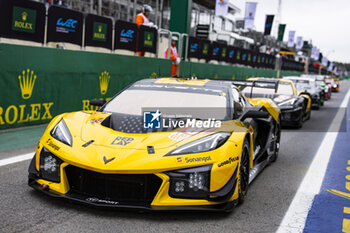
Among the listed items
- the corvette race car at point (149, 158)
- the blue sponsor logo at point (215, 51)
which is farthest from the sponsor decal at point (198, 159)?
the blue sponsor logo at point (215, 51)

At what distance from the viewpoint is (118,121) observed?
4.64 m

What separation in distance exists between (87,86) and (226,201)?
22.0ft

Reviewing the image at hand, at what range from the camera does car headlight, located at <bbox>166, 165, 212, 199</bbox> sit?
3.73 metres

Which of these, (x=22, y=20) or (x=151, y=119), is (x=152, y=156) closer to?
(x=151, y=119)

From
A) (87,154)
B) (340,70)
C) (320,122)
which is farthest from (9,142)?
(340,70)

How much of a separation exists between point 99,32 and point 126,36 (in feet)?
4.85

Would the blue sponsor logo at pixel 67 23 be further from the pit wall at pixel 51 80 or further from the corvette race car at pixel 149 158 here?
the corvette race car at pixel 149 158

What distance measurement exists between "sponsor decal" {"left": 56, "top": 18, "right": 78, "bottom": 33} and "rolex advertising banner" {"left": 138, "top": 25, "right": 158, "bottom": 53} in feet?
11.1

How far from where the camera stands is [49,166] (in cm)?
400

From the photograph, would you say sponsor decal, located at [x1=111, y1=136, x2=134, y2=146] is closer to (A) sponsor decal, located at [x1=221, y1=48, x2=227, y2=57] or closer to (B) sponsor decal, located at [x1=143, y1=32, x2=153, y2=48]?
(B) sponsor decal, located at [x1=143, y1=32, x2=153, y2=48]

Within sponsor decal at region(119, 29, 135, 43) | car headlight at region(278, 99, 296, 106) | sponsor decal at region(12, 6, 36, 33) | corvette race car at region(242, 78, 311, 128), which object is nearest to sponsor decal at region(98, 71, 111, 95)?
sponsor decal at region(119, 29, 135, 43)

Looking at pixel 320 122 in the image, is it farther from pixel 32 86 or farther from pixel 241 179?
pixel 241 179

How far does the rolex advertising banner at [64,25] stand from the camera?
939 cm

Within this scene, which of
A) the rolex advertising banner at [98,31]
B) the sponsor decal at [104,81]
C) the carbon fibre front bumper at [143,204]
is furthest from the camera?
the rolex advertising banner at [98,31]
